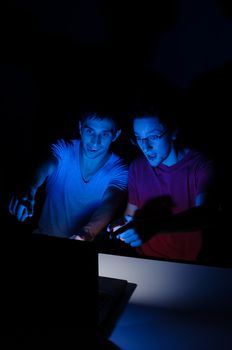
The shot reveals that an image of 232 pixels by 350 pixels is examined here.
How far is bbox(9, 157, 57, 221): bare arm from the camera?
142cm

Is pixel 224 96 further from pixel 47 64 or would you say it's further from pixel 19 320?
pixel 19 320

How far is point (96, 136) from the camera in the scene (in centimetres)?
132

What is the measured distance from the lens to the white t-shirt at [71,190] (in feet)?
4.42

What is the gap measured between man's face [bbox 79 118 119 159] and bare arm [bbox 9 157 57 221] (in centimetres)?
16

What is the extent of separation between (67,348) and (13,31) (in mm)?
1139

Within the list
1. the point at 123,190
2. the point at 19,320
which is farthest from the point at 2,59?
the point at 19,320

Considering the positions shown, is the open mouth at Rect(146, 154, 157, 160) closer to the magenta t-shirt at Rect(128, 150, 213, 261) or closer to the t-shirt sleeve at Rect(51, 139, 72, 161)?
the magenta t-shirt at Rect(128, 150, 213, 261)

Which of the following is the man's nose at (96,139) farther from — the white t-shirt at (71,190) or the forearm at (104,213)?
the forearm at (104,213)

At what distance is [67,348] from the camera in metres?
0.82

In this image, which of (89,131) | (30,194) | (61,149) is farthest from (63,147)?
(30,194)

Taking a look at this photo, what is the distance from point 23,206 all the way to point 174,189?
637 millimetres

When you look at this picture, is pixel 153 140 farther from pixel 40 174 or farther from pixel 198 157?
pixel 40 174

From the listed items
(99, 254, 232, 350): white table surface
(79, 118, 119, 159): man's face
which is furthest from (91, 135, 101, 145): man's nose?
(99, 254, 232, 350): white table surface

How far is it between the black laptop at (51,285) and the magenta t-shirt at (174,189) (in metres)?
0.51
